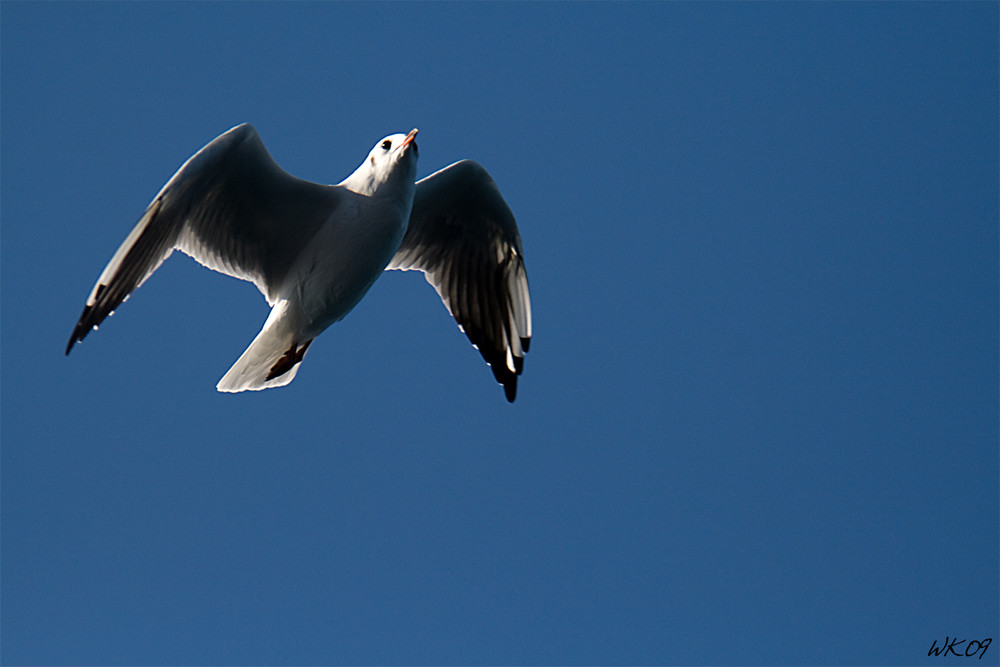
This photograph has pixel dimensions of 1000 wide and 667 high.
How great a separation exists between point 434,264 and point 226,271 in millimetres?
1351

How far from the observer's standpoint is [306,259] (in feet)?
16.3

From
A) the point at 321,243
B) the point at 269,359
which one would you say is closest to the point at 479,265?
the point at 321,243

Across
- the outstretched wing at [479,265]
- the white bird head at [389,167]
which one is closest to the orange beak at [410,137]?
the white bird head at [389,167]

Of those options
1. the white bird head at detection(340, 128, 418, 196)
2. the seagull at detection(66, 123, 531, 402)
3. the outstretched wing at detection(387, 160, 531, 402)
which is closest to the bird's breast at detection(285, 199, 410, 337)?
the seagull at detection(66, 123, 531, 402)

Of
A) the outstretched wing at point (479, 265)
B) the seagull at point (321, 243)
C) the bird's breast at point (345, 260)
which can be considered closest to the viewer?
the seagull at point (321, 243)

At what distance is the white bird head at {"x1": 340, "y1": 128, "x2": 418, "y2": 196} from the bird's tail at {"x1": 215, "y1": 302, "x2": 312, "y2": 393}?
2.85 ft

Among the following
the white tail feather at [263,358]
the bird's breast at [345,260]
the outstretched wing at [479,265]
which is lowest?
the white tail feather at [263,358]

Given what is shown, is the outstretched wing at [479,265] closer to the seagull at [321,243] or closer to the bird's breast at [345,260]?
the seagull at [321,243]

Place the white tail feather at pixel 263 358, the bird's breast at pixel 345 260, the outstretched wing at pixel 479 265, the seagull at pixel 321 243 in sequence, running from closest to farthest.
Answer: the seagull at pixel 321 243 < the bird's breast at pixel 345 260 < the white tail feather at pixel 263 358 < the outstretched wing at pixel 479 265

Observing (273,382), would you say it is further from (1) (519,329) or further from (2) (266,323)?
(1) (519,329)

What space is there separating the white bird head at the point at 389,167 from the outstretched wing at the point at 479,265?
2.02 ft

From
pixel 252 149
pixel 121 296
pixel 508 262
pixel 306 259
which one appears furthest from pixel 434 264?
pixel 121 296

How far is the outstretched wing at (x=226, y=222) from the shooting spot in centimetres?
440

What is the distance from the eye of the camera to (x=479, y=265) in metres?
5.75
